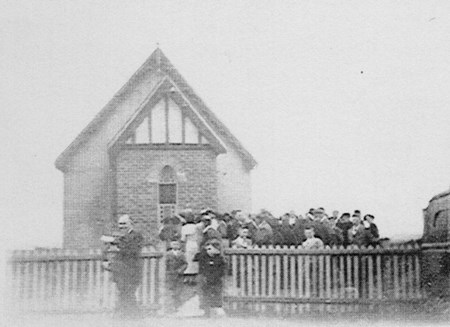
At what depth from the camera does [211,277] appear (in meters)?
9.91

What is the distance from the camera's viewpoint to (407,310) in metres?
9.79

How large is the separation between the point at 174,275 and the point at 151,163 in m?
4.79

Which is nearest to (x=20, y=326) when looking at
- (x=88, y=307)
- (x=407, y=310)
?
A: (x=88, y=307)

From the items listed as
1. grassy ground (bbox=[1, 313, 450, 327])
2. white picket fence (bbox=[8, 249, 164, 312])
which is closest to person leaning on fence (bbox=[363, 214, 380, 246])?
grassy ground (bbox=[1, 313, 450, 327])

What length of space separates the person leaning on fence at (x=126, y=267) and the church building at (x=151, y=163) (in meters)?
4.15

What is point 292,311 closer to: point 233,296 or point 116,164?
point 233,296

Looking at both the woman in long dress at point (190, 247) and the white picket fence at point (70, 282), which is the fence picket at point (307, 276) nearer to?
the woman in long dress at point (190, 247)

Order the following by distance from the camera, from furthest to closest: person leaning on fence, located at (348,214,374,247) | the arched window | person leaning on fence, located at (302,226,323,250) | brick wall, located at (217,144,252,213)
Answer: brick wall, located at (217,144,252,213) → the arched window → person leaning on fence, located at (348,214,374,247) → person leaning on fence, located at (302,226,323,250)

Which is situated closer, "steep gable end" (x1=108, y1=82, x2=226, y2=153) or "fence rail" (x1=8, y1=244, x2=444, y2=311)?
"fence rail" (x1=8, y1=244, x2=444, y2=311)

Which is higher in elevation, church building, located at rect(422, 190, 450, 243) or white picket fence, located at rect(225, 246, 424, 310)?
church building, located at rect(422, 190, 450, 243)

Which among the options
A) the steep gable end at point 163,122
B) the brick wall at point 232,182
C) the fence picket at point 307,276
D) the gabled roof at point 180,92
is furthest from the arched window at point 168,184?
the fence picket at point 307,276

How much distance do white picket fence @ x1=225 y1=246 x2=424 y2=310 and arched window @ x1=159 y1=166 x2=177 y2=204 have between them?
4.54 metres

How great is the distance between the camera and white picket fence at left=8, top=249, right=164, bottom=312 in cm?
981

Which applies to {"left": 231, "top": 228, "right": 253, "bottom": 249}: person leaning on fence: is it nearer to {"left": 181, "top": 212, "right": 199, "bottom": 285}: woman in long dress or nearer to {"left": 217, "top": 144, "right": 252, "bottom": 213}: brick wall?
{"left": 181, "top": 212, "right": 199, "bottom": 285}: woman in long dress
